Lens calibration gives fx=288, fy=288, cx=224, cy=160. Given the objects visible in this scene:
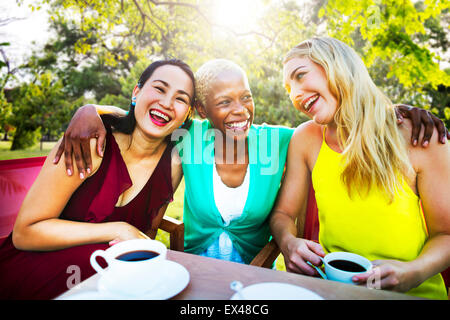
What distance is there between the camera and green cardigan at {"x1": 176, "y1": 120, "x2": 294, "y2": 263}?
203cm

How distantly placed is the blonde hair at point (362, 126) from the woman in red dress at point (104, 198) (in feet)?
2.97

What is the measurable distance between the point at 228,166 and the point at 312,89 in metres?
0.83

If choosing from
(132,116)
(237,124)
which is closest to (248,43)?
(237,124)

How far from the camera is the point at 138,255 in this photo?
40.1 inches

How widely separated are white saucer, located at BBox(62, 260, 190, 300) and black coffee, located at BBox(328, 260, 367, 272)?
575mm

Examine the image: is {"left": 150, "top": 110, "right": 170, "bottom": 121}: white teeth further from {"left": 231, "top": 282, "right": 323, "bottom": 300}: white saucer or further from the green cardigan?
{"left": 231, "top": 282, "right": 323, "bottom": 300}: white saucer

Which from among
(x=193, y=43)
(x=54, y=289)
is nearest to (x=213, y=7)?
(x=193, y=43)

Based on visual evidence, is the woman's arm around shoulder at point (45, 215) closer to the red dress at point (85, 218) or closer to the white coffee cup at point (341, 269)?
the red dress at point (85, 218)

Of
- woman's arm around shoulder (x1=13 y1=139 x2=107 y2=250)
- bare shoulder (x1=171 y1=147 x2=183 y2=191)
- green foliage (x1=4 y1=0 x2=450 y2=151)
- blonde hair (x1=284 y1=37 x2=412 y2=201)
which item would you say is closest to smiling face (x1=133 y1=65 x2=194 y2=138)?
bare shoulder (x1=171 y1=147 x2=183 y2=191)

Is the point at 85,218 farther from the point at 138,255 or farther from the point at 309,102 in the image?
the point at 309,102

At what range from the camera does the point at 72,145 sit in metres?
1.61

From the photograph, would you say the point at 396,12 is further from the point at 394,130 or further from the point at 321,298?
the point at 321,298

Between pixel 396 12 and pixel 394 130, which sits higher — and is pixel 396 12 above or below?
above
